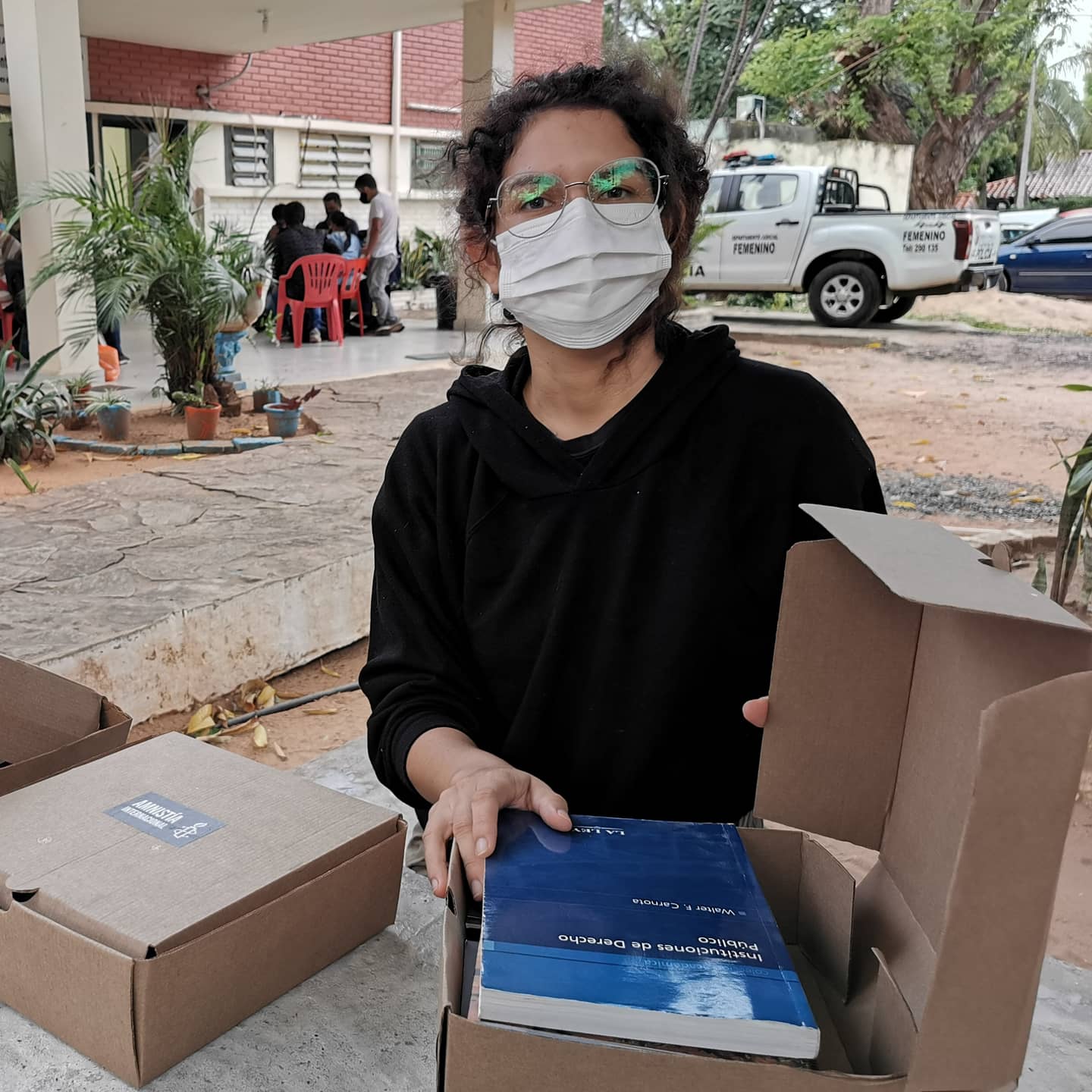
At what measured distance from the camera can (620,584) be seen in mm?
1297

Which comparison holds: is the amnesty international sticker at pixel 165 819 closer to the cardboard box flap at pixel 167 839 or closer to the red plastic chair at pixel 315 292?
the cardboard box flap at pixel 167 839

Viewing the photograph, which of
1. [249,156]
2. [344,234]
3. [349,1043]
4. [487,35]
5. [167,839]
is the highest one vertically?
[487,35]

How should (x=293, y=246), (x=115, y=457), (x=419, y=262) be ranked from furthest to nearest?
1. (x=419, y=262)
2. (x=293, y=246)
3. (x=115, y=457)

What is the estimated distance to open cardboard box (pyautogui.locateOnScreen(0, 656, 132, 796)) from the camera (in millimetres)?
1361

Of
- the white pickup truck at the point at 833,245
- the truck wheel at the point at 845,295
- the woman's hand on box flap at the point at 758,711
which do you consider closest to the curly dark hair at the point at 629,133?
the woman's hand on box flap at the point at 758,711

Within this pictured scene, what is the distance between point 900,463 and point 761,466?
6128 millimetres

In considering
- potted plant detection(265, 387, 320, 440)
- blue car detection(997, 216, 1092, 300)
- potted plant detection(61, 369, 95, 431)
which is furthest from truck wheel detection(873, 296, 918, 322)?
potted plant detection(61, 369, 95, 431)

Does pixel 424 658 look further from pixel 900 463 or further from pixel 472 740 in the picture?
pixel 900 463

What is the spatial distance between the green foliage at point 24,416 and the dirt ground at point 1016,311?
11308 mm

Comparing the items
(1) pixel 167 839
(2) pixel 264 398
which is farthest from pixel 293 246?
(1) pixel 167 839

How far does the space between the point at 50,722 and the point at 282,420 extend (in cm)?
497

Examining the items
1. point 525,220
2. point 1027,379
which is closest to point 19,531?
point 525,220

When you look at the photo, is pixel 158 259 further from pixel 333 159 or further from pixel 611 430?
pixel 333 159

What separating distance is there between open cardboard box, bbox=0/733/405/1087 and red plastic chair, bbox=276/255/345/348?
9.08m
